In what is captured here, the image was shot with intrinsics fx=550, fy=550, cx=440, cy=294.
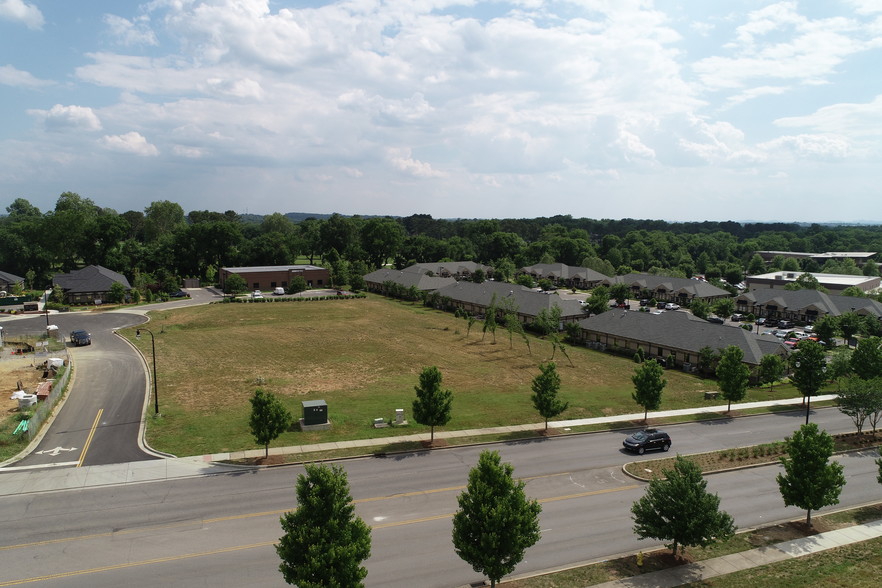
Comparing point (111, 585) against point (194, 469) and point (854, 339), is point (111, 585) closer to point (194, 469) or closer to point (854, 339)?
point (194, 469)

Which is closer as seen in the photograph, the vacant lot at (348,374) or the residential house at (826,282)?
the vacant lot at (348,374)

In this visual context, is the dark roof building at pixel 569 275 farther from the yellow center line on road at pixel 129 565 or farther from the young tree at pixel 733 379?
the yellow center line on road at pixel 129 565

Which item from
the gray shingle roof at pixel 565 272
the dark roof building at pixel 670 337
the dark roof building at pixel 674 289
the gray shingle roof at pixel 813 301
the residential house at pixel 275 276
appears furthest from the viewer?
the gray shingle roof at pixel 565 272

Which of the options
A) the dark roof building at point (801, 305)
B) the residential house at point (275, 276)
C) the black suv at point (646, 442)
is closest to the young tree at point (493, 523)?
the black suv at point (646, 442)

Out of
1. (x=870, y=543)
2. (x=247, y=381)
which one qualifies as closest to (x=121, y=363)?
(x=247, y=381)

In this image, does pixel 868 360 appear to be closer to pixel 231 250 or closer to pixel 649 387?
pixel 649 387

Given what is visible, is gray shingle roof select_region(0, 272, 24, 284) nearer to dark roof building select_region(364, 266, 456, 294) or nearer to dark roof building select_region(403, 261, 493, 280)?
dark roof building select_region(364, 266, 456, 294)

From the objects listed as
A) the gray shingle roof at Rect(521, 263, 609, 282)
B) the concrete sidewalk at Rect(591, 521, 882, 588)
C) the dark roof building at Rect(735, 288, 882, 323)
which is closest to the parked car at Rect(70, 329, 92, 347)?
the concrete sidewalk at Rect(591, 521, 882, 588)
